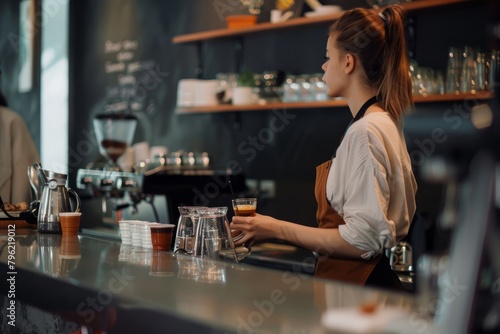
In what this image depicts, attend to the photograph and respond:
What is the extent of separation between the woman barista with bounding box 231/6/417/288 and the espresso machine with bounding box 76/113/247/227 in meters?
1.97

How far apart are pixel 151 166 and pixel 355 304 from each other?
368cm

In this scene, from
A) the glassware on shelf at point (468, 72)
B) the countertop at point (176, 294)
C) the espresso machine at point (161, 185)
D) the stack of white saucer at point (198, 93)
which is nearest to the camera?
the countertop at point (176, 294)

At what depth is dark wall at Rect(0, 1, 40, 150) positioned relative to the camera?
770cm

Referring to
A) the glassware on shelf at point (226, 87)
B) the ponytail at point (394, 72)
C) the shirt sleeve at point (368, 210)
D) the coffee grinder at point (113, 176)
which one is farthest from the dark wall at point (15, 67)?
the shirt sleeve at point (368, 210)

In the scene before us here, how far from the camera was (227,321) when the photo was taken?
136cm

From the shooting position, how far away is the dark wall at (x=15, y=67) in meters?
7.70

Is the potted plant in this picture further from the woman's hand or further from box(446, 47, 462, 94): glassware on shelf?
the woman's hand

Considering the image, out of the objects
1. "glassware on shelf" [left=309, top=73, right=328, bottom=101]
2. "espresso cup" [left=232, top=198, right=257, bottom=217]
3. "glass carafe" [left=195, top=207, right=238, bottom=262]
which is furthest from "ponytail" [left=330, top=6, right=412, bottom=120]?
"glassware on shelf" [left=309, top=73, right=328, bottom=101]

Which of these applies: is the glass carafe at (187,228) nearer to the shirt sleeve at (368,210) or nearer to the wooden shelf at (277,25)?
the shirt sleeve at (368,210)

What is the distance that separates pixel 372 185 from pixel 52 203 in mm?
1264

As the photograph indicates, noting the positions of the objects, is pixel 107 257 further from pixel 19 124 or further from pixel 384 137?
pixel 19 124

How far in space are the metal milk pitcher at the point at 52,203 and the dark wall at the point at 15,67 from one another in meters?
4.89

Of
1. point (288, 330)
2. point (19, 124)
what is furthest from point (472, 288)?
point (19, 124)

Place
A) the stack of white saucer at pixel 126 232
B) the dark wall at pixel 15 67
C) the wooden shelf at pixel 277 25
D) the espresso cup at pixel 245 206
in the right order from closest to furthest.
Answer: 1. the espresso cup at pixel 245 206
2. the stack of white saucer at pixel 126 232
3. the wooden shelf at pixel 277 25
4. the dark wall at pixel 15 67
